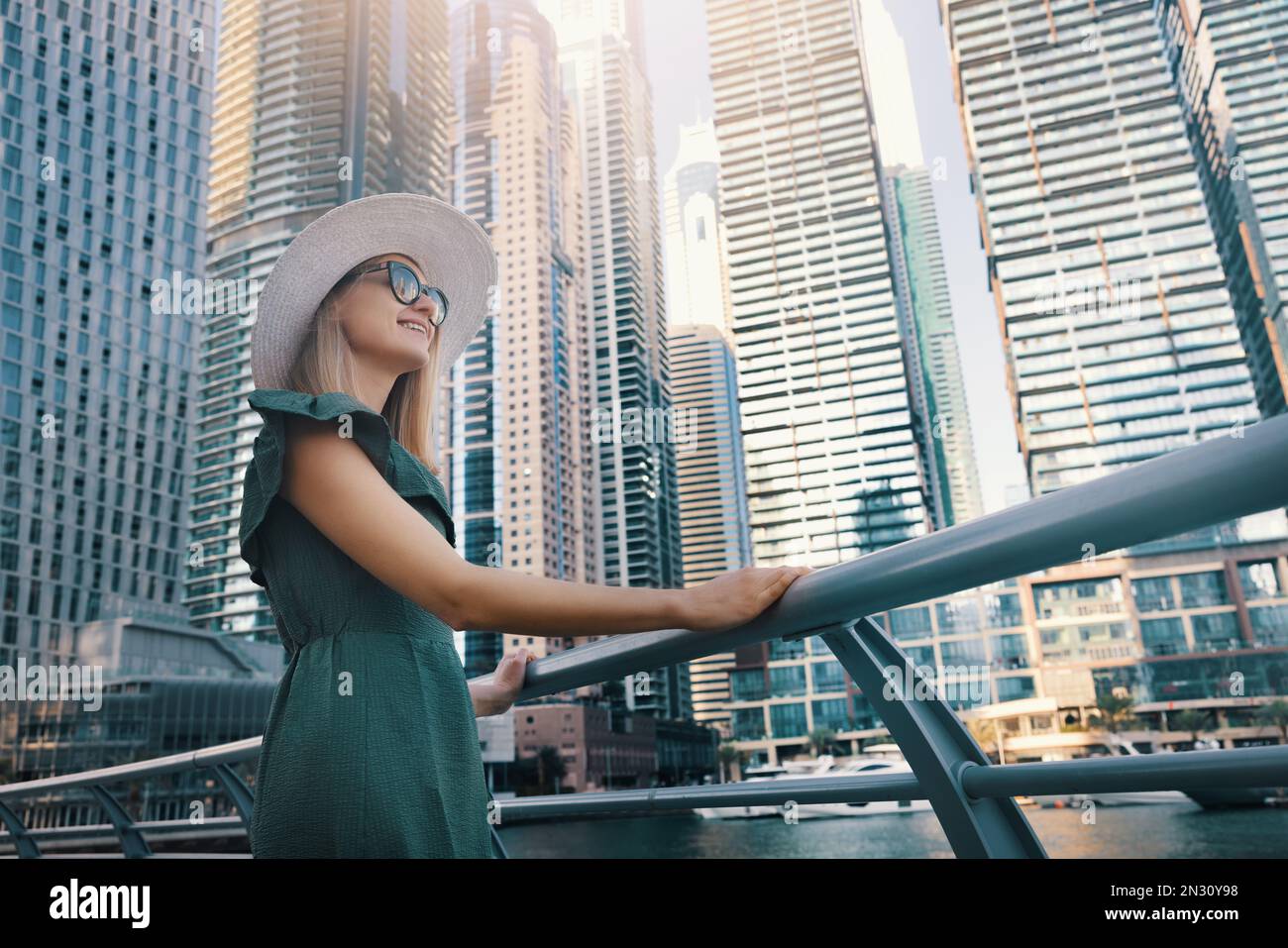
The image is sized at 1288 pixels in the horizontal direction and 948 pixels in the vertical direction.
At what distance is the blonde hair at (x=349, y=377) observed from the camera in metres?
0.96

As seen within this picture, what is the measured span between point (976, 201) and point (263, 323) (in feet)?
289

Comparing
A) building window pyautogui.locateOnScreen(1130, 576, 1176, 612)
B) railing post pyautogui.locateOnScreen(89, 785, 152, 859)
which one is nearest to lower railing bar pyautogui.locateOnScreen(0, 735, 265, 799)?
railing post pyautogui.locateOnScreen(89, 785, 152, 859)

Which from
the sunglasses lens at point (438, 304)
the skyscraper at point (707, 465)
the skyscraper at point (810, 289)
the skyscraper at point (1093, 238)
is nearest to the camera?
the sunglasses lens at point (438, 304)

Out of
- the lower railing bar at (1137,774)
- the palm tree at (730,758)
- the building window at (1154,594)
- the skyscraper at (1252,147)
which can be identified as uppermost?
the skyscraper at (1252,147)

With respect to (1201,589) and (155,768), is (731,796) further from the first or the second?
(1201,589)

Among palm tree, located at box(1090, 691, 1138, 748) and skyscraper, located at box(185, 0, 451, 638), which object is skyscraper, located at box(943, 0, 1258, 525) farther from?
skyscraper, located at box(185, 0, 451, 638)

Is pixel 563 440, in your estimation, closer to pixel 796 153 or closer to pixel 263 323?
pixel 796 153

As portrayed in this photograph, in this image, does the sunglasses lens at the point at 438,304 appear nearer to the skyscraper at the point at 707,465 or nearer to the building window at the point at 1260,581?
the building window at the point at 1260,581

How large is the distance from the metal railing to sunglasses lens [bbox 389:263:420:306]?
1.50ft

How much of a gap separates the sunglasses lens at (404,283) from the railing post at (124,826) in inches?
63.3

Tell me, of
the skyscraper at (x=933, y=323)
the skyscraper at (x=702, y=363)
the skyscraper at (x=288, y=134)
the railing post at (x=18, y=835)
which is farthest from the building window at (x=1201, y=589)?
the skyscraper at (x=288, y=134)

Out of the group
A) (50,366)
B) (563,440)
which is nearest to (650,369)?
(563,440)

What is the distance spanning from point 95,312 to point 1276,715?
2591 inches

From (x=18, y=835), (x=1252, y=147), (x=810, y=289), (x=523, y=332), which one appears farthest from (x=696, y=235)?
(x=18, y=835)
